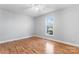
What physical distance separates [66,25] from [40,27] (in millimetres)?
1871

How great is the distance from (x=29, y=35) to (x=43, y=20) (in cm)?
135

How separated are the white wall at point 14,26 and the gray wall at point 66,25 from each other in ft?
1.81

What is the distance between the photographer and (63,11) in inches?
197

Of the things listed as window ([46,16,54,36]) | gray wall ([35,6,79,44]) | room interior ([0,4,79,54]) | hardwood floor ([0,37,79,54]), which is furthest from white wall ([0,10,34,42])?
window ([46,16,54,36])

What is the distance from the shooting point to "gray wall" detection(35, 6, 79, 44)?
14.2 feet

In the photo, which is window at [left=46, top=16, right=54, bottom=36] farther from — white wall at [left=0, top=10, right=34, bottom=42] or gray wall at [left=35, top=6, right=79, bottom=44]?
white wall at [left=0, top=10, right=34, bottom=42]

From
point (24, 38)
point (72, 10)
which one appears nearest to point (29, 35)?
point (24, 38)

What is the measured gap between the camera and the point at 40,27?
6.27 meters

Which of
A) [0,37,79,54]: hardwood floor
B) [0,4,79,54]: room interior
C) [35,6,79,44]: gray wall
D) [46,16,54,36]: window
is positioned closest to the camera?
[0,37,79,54]: hardwood floor

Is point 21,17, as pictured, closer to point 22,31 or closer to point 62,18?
point 22,31

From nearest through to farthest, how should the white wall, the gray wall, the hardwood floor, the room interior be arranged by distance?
the hardwood floor
the room interior
the gray wall
the white wall

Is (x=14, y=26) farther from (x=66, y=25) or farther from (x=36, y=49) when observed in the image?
(x=66, y=25)

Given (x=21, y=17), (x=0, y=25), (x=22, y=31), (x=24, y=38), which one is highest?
(x=21, y=17)

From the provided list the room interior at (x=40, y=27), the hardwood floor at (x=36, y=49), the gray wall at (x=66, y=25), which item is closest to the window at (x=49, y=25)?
the room interior at (x=40, y=27)
